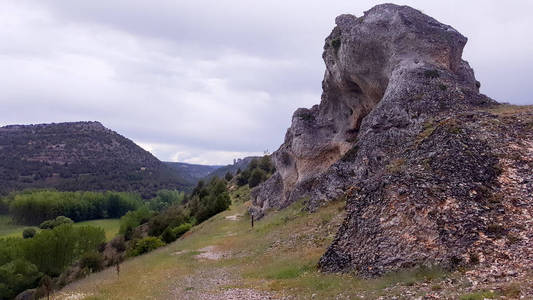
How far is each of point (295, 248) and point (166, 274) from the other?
7419 millimetres

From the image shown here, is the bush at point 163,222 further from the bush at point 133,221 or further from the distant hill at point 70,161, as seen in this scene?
the distant hill at point 70,161

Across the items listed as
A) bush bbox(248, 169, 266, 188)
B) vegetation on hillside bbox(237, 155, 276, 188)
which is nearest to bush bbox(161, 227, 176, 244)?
vegetation on hillside bbox(237, 155, 276, 188)

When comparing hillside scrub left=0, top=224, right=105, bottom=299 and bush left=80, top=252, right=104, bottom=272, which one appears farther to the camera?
hillside scrub left=0, top=224, right=105, bottom=299

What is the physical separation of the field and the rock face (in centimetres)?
5479

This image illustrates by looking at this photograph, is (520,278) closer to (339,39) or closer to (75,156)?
(339,39)

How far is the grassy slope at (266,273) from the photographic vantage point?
12.9 meters

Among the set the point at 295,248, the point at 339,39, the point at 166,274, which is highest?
the point at 339,39

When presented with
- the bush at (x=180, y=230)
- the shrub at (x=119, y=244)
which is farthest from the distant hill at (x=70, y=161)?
the bush at (x=180, y=230)

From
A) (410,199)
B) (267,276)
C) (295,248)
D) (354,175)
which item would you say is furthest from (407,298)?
(354,175)

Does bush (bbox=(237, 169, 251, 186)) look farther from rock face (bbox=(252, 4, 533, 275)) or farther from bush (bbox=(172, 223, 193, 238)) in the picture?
bush (bbox=(172, 223, 193, 238))

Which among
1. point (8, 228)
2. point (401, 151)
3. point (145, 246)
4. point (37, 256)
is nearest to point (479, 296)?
point (401, 151)

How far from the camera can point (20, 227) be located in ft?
312

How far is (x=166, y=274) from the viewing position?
73.7 ft

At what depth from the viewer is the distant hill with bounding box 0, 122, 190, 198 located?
15312 cm
